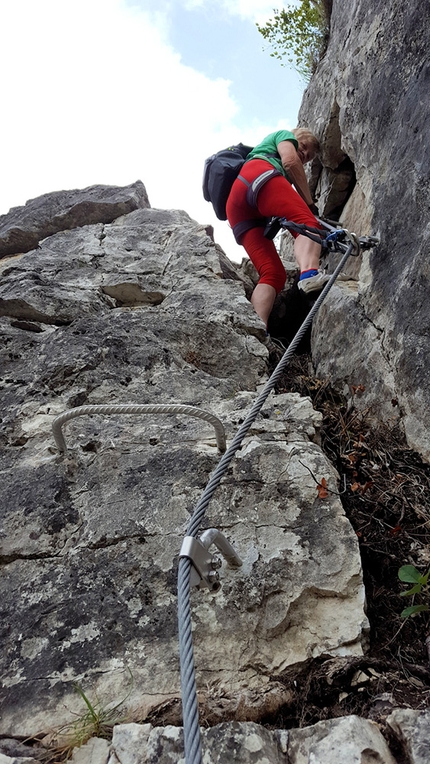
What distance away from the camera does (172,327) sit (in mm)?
3211

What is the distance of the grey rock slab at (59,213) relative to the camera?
17.4 feet

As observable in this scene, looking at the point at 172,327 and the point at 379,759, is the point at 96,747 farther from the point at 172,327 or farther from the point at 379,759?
the point at 172,327

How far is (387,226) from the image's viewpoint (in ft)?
9.78

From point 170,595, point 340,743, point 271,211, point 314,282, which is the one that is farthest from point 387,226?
point 340,743

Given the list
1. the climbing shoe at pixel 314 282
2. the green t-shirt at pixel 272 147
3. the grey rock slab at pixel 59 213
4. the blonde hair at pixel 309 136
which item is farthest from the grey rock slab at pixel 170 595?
the grey rock slab at pixel 59 213

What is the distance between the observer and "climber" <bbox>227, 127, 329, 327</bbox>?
11.5 ft

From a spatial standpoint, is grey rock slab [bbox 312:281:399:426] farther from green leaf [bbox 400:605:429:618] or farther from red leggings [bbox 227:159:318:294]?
green leaf [bbox 400:605:429:618]

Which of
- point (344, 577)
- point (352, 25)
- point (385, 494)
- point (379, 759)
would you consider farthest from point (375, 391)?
point (352, 25)

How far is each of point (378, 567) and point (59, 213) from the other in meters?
4.93

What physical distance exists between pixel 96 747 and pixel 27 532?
880mm

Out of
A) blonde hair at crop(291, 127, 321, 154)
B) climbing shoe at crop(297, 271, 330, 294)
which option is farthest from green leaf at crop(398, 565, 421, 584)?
blonde hair at crop(291, 127, 321, 154)

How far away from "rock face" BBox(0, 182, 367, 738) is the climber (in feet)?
1.92

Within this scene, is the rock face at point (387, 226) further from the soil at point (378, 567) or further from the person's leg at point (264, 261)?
the person's leg at point (264, 261)

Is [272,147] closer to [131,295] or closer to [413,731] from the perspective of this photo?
[131,295]
